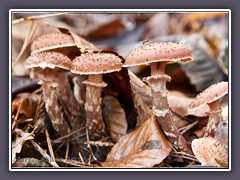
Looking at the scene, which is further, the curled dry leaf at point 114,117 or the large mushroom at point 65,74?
the curled dry leaf at point 114,117

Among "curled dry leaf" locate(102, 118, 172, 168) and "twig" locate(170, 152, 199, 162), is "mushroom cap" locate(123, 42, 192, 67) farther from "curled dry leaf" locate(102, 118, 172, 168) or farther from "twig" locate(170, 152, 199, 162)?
"twig" locate(170, 152, 199, 162)

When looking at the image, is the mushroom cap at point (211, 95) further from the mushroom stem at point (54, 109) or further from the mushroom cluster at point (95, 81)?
the mushroom stem at point (54, 109)

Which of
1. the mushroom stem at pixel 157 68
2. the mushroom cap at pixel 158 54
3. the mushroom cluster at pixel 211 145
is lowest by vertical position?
the mushroom cluster at pixel 211 145

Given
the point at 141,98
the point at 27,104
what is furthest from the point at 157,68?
the point at 27,104

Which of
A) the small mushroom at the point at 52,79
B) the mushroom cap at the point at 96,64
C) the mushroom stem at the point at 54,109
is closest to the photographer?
the mushroom cap at the point at 96,64

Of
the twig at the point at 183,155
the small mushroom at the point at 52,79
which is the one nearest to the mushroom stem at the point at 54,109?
the small mushroom at the point at 52,79
